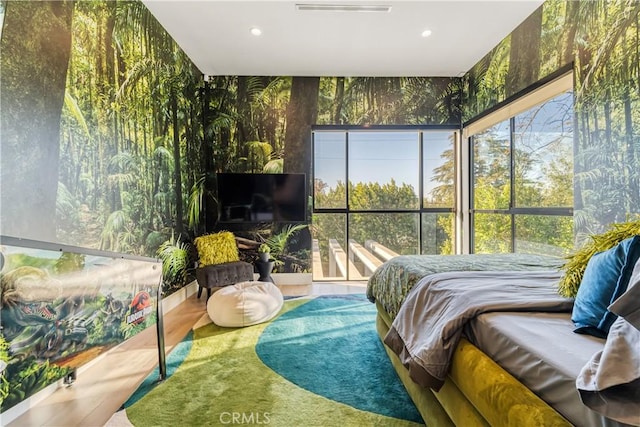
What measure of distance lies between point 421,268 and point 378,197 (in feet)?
9.07

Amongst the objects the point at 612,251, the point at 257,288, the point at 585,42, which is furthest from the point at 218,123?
the point at 612,251

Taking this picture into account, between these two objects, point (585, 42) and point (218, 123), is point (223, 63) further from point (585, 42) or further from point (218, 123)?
point (585, 42)

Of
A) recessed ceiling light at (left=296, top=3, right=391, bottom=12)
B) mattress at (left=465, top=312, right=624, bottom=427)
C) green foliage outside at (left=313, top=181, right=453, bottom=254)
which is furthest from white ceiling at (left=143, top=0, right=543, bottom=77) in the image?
mattress at (left=465, top=312, right=624, bottom=427)

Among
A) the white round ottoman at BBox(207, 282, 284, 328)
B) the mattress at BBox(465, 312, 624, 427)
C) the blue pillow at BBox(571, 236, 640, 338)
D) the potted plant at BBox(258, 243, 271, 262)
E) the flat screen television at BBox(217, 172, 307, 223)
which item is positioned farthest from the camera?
the flat screen television at BBox(217, 172, 307, 223)

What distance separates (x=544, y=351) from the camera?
36.2 inches

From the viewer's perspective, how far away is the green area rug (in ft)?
5.27

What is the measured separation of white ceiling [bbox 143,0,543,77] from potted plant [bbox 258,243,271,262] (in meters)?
2.49

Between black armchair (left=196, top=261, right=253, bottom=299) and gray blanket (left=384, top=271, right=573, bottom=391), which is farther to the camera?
black armchair (left=196, top=261, right=253, bottom=299)

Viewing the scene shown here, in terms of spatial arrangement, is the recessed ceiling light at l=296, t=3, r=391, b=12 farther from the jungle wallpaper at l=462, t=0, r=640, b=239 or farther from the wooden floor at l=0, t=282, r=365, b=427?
the wooden floor at l=0, t=282, r=365, b=427

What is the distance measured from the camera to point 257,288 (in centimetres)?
305

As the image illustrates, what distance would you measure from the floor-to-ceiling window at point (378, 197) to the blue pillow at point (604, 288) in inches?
140

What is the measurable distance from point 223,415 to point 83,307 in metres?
0.91

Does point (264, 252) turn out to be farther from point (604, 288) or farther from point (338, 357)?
point (604, 288)

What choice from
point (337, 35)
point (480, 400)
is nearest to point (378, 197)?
point (337, 35)
